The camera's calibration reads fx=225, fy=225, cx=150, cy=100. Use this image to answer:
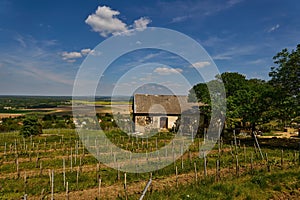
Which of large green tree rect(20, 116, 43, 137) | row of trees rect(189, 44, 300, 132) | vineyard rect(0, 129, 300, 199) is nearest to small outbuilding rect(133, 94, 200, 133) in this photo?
row of trees rect(189, 44, 300, 132)

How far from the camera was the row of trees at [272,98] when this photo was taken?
585 inches

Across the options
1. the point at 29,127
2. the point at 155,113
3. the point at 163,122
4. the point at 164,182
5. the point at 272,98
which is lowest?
the point at 164,182

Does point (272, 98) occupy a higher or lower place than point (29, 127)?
higher

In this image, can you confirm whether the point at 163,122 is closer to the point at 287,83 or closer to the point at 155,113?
the point at 155,113

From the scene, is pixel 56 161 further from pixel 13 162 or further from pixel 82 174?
pixel 82 174

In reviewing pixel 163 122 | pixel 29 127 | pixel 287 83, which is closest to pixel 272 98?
pixel 287 83

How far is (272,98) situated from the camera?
16.5 m

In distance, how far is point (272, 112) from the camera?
17.0m

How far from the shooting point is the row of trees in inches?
585

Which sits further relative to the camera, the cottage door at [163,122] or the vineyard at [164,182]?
the cottage door at [163,122]

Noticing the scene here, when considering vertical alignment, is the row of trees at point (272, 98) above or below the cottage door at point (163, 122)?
above

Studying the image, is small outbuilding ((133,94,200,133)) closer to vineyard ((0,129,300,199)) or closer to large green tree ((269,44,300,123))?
large green tree ((269,44,300,123))

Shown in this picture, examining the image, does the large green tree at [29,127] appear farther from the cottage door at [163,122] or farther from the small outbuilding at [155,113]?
the cottage door at [163,122]

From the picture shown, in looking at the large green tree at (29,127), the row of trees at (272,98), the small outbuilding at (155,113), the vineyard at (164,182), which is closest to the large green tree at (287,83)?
the row of trees at (272,98)
